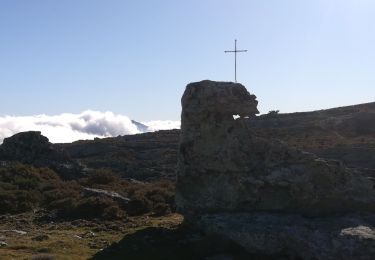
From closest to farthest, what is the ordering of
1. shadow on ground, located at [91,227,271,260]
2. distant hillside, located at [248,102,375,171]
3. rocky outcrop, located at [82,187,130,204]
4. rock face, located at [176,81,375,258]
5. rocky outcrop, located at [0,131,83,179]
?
shadow on ground, located at [91,227,271,260], rock face, located at [176,81,375,258], rocky outcrop, located at [82,187,130,204], rocky outcrop, located at [0,131,83,179], distant hillside, located at [248,102,375,171]

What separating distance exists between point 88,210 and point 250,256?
1303 cm

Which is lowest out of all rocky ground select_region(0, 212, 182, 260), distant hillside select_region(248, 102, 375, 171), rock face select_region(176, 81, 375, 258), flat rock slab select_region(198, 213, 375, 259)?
rocky ground select_region(0, 212, 182, 260)

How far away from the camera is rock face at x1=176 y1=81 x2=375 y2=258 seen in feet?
65.2

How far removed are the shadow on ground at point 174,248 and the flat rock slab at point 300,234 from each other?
0.40 meters

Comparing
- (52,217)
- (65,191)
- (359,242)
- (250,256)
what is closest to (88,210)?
(52,217)

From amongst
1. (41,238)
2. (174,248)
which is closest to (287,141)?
(41,238)

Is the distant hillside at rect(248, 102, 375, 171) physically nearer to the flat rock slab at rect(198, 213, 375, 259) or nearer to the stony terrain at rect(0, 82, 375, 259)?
the stony terrain at rect(0, 82, 375, 259)

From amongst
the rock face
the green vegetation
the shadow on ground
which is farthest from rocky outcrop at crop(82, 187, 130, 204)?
the shadow on ground

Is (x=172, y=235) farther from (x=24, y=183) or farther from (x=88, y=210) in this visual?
(x=24, y=183)

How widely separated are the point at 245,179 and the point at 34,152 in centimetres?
3606

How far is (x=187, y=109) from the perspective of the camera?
2312 cm

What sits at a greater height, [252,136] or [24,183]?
[252,136]

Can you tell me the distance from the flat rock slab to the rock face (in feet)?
0.13

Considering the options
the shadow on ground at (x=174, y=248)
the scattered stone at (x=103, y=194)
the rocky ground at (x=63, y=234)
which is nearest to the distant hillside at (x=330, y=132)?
the scattered stone at (x=103, y=194)
